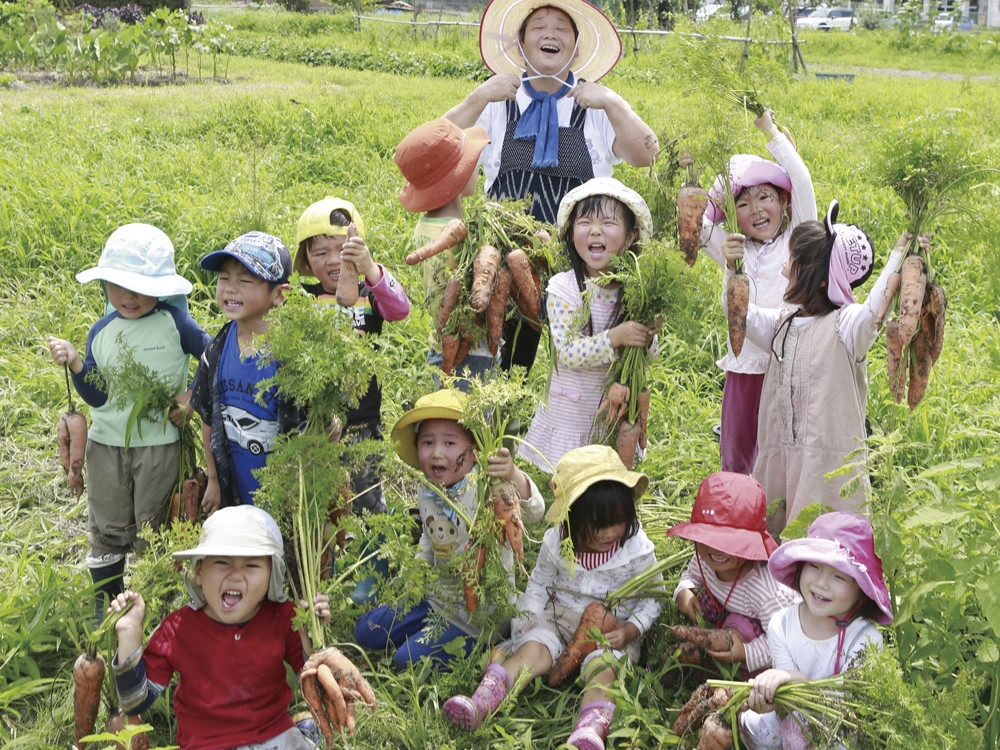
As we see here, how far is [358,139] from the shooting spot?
10.1 m

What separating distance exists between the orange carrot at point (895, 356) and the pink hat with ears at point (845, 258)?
0.87 ft

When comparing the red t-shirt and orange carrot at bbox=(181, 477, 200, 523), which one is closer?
the red t-shirt

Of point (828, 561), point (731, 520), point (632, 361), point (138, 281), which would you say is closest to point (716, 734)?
point (828, 561)

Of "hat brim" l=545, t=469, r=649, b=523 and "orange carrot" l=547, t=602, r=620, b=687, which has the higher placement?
"hat brim" l=545, t=469, r=649, b=523

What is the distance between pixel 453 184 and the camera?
12.4ft

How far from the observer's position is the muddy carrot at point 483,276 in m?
3.46

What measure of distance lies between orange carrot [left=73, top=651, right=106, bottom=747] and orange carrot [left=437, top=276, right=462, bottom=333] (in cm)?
171

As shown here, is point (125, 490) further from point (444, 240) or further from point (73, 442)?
point (444, 240)

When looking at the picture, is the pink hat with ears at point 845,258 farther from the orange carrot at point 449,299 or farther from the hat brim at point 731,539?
the orange carrot at point 449,299

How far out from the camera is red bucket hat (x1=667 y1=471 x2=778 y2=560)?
303 cm

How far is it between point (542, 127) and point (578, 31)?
0.55m

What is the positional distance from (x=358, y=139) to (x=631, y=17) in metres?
12.9

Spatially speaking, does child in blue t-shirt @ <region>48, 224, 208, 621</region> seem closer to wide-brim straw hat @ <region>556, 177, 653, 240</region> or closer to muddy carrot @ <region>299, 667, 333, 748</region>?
muddy carrot @ <region>299, 667, 333, 748</region>

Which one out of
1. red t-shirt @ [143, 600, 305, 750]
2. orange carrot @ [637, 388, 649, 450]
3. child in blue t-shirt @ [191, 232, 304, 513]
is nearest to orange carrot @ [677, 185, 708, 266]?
orange carrot @ [637, 388, 649, 450]
